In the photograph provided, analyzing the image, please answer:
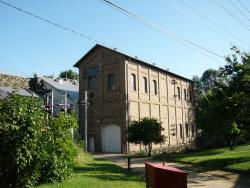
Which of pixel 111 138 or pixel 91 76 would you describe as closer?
pixel 111 138

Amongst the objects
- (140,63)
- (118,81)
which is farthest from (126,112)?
(140,63)

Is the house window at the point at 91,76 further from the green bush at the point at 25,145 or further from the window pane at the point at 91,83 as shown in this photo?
the green bush at the point at 25,145

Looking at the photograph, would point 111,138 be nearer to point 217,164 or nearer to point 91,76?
point 91,76

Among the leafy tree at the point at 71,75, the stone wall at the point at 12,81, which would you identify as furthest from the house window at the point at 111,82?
the leafy tree at the point at 71,75

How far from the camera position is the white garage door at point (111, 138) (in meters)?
38.8

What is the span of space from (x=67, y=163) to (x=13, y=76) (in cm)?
3416

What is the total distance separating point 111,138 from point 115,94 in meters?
4.37

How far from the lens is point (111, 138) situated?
39.2 metres

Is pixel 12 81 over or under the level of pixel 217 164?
over

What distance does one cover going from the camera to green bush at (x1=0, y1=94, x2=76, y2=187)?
11844 millimetres

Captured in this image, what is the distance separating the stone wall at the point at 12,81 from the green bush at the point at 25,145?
32109 mm

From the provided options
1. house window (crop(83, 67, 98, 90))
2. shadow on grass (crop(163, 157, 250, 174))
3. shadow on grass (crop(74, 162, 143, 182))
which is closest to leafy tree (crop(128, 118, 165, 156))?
shadow on grass (crop(163, 157, 250, 174))

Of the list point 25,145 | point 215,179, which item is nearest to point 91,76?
point 215,179

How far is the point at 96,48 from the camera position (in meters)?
41.9
